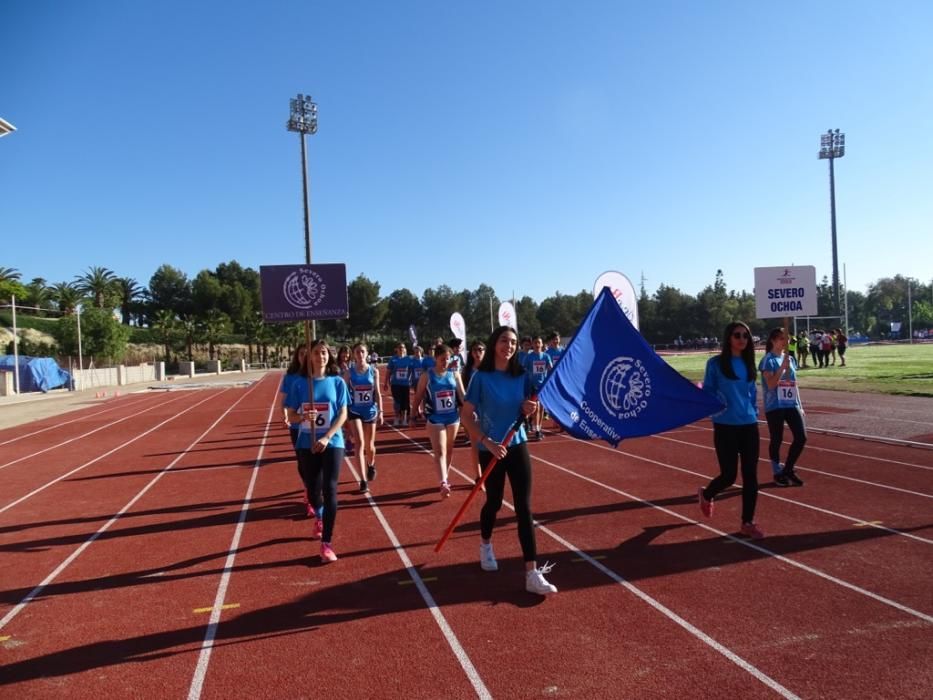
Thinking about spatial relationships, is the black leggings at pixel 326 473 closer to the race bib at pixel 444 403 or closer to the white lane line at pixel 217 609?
the white lane line at pixel 217 609

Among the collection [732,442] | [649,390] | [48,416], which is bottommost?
[48,416]

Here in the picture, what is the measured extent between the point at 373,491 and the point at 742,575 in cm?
469

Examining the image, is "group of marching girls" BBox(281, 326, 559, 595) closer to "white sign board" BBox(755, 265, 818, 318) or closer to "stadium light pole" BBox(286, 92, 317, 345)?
"white sign board" BBox(755, 265, 818, 318)

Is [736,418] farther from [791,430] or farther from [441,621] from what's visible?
[441,621]

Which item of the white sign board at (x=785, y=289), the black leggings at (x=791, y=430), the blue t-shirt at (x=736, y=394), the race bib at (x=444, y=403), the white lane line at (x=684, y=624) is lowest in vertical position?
the white lane line at (x=684, y=624)

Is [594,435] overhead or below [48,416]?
overhead

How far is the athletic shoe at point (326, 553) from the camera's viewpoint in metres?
5.29

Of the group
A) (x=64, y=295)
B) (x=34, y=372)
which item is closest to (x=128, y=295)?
(x=64, y=295)

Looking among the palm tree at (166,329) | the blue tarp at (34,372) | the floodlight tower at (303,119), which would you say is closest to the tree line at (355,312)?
the palm tree at (166,329)

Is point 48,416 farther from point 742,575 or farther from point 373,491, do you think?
point 742,575

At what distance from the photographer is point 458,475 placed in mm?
9117

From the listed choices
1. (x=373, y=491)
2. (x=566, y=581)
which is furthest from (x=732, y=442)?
(x=373, y=491)

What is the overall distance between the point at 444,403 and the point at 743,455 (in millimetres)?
3552

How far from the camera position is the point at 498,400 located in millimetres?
4531
